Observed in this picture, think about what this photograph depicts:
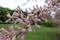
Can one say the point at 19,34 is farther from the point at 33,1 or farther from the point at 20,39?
the point at 33,1

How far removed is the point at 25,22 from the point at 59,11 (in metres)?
0.49

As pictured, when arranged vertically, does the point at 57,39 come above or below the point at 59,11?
below

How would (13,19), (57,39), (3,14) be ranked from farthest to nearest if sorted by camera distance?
1. (3,14)
2. (13,19)
3. (57,39)

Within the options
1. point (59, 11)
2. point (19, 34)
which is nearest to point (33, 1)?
point (19, 34)

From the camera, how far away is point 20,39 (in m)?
1.59

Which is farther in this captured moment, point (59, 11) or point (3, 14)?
point (3, 14)

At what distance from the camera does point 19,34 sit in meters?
1.59

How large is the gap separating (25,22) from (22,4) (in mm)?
217

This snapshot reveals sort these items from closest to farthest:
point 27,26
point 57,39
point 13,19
→ point 57,39 → point 27,26 → point 13,19

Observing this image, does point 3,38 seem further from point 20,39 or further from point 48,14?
point 48,14

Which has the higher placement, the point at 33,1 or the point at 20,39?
the point at 33,1

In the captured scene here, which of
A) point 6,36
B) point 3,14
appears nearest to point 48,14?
point 6,36

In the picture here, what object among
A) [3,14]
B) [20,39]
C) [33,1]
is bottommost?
[3,14]

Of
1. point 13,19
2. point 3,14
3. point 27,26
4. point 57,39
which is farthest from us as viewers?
point 3,14
